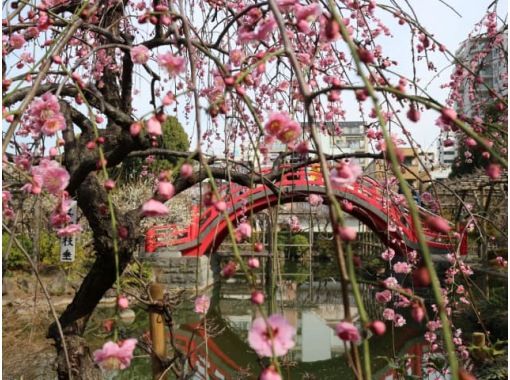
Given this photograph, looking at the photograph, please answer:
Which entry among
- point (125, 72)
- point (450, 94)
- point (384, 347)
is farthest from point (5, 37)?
point (384, 347)

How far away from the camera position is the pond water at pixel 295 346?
16.3ft

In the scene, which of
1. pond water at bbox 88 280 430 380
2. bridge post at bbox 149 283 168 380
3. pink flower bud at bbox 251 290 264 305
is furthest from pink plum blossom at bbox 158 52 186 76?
pond water at bbox 88 280 430 380

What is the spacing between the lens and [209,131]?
7.54 ft

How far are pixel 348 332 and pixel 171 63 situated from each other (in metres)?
0.57

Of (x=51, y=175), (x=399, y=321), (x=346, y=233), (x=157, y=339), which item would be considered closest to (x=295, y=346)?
(x=399, y=321)

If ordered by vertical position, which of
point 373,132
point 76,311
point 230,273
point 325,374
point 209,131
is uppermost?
point 209,131

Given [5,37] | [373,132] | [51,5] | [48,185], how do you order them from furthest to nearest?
1. [373,132]
2. [51,5]
3. [5,37]
4. [48,185]

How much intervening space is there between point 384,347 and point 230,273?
5919 mm

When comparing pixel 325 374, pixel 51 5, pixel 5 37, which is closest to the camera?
pixel 5 37

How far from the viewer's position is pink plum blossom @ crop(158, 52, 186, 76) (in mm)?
902

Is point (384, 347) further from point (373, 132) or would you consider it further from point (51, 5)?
point (51, 5)

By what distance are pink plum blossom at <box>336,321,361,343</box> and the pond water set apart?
317 cm

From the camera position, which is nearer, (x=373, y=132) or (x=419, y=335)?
(x=373, y=132)

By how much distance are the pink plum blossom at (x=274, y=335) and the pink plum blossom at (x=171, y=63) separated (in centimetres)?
52
